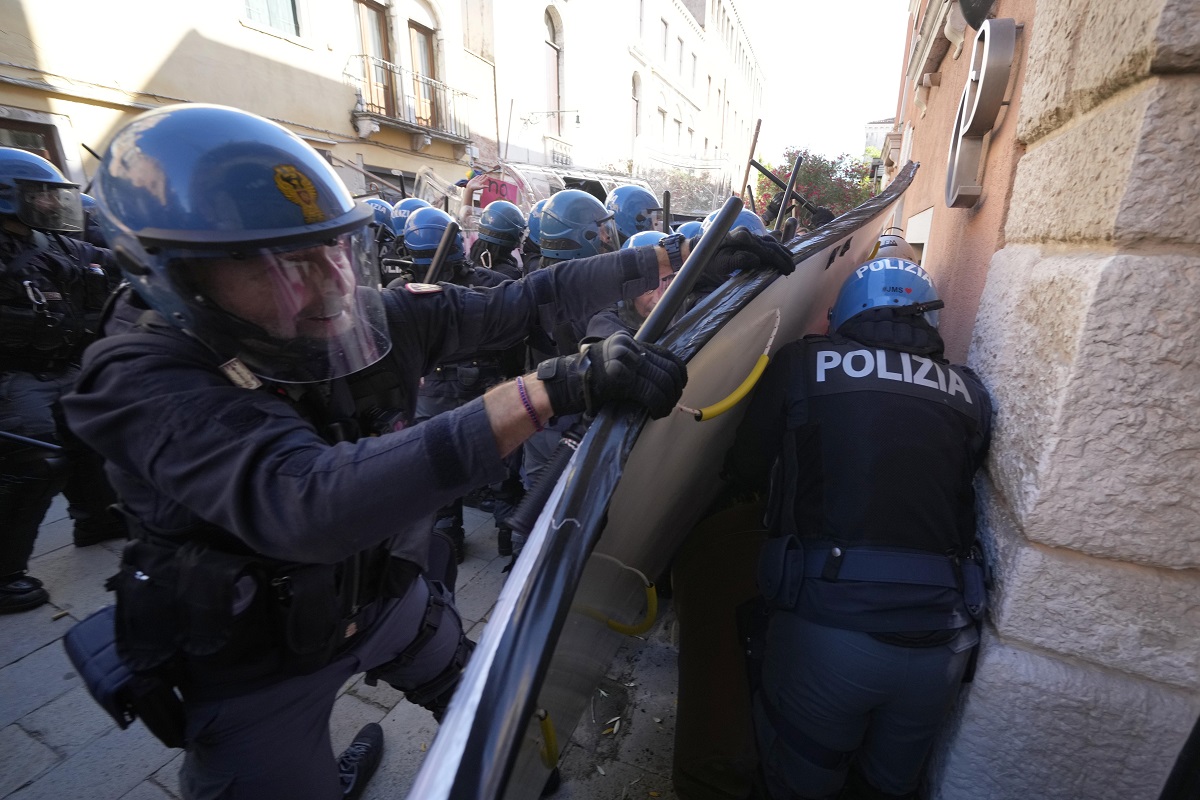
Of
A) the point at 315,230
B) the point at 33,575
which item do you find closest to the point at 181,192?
the point at 315,230

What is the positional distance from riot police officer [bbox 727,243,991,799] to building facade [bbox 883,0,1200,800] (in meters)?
0.09

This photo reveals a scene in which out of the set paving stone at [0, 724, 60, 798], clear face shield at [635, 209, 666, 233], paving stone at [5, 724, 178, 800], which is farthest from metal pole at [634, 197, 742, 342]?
clear face shield at [635, 209, 666, 233]

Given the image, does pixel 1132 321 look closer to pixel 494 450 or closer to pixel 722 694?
pixel 494 450

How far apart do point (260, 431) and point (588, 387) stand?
1.90 ft

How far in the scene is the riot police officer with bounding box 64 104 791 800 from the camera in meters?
0.97

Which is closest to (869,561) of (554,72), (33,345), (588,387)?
(588,387)

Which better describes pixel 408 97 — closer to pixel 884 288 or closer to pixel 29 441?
pixel 29 441

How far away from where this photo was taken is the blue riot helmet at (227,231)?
3.61 ft

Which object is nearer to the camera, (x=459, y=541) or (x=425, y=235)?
(x=459, y=541)

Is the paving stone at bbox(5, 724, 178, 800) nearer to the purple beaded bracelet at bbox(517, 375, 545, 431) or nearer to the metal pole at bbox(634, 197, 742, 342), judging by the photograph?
the purple beaded bracelet at bbox(517, 375, 545, 431)

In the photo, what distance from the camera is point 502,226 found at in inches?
189

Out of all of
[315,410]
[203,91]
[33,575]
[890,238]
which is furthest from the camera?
[203,91]

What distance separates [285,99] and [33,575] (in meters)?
11.2

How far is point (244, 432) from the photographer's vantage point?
0.99 meters
